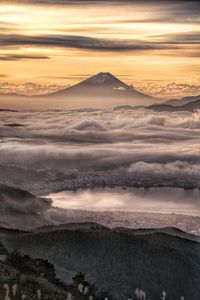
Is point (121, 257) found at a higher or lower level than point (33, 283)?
lower

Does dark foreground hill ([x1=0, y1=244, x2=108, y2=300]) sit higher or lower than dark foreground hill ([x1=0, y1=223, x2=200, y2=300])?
higher

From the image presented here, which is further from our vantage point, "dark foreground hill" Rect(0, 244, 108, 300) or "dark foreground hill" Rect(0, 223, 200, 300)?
"dark foreground hill" Rect(0, 223, 200, 300)

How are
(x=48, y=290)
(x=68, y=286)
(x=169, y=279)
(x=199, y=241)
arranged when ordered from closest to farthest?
(x=48, y=290), (x=68, y=286), (x=169, y=279), (x=199, y=241)

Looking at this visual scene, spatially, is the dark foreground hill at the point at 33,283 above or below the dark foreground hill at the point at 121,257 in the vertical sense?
above

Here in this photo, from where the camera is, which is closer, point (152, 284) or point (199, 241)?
point (152, 284)

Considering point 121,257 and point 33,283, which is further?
point 121,257

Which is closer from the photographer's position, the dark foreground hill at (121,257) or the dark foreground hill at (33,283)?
the dark foreground hill at (33,283)

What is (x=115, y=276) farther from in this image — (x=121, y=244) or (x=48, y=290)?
(x=48, y=290)

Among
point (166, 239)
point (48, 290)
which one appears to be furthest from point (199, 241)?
point (48, 290)
